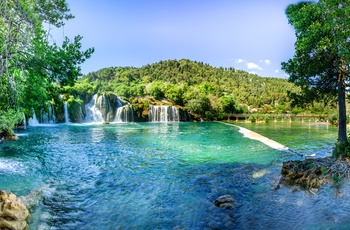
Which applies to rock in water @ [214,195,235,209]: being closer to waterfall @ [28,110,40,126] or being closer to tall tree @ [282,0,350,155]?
tall tree @ [282,0,350,155]

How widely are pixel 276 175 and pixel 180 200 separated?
4819 mm

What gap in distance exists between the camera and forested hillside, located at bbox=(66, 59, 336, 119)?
212ft

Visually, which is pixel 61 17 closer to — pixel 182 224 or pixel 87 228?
pixel 87 228

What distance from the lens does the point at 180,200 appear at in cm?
873

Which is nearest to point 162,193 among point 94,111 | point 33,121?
point 33,121

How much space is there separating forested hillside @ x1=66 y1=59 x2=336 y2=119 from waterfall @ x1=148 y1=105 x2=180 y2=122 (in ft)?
17.7

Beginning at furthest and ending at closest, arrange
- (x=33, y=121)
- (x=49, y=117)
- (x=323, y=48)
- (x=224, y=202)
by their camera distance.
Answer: (x=49, y=117) → (x=33, y=121) → (x=323, y=48) → (x=224, y=202)

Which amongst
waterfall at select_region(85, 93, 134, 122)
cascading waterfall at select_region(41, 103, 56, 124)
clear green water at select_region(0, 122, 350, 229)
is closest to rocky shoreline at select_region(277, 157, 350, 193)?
clear green water at select_region(0, 122, 350, 229)

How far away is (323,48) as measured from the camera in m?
10.6

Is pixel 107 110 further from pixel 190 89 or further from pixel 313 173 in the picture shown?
pixel 313 173

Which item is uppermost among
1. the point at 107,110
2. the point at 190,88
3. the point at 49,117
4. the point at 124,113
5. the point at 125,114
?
the point at 190,88

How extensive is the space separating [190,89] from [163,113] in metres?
17.9

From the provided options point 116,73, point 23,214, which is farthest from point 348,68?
point 116,73

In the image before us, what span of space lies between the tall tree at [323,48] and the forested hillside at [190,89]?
154cm
